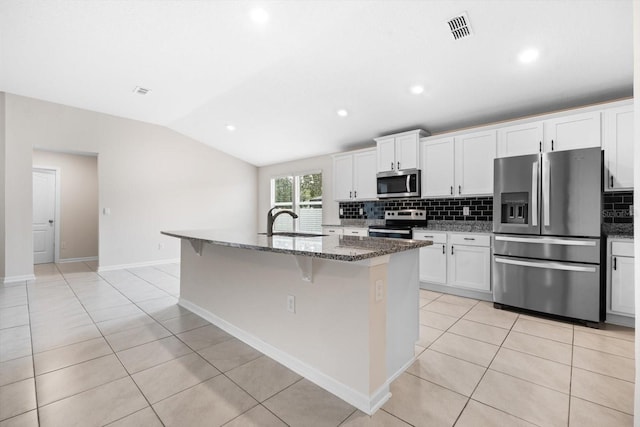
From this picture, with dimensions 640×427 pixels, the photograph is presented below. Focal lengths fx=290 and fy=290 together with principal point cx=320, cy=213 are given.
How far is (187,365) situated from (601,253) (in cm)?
376

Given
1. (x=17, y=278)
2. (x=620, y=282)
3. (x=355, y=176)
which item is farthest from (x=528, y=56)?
(x=17, y=278)

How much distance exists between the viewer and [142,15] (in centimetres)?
281

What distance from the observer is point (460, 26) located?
257 centimetres

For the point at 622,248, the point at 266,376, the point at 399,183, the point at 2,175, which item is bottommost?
the point at 266,376

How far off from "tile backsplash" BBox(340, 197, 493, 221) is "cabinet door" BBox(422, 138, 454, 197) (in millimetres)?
266

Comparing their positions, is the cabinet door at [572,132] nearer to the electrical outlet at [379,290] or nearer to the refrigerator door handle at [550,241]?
the refrigerator door handle at [550,241]

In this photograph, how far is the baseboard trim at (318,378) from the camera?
1593 millimetres

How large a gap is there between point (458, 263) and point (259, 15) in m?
3.56

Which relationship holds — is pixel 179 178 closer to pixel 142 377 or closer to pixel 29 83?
pixel 29 83

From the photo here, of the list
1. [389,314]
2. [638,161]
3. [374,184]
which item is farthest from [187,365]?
[374,184]

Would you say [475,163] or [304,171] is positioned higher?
[304,171]

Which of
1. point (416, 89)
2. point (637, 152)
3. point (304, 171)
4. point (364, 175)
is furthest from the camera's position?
point (304, 171)

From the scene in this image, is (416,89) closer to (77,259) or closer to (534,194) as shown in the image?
(534,194)

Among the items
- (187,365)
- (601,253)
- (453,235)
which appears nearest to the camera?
(187,365)
